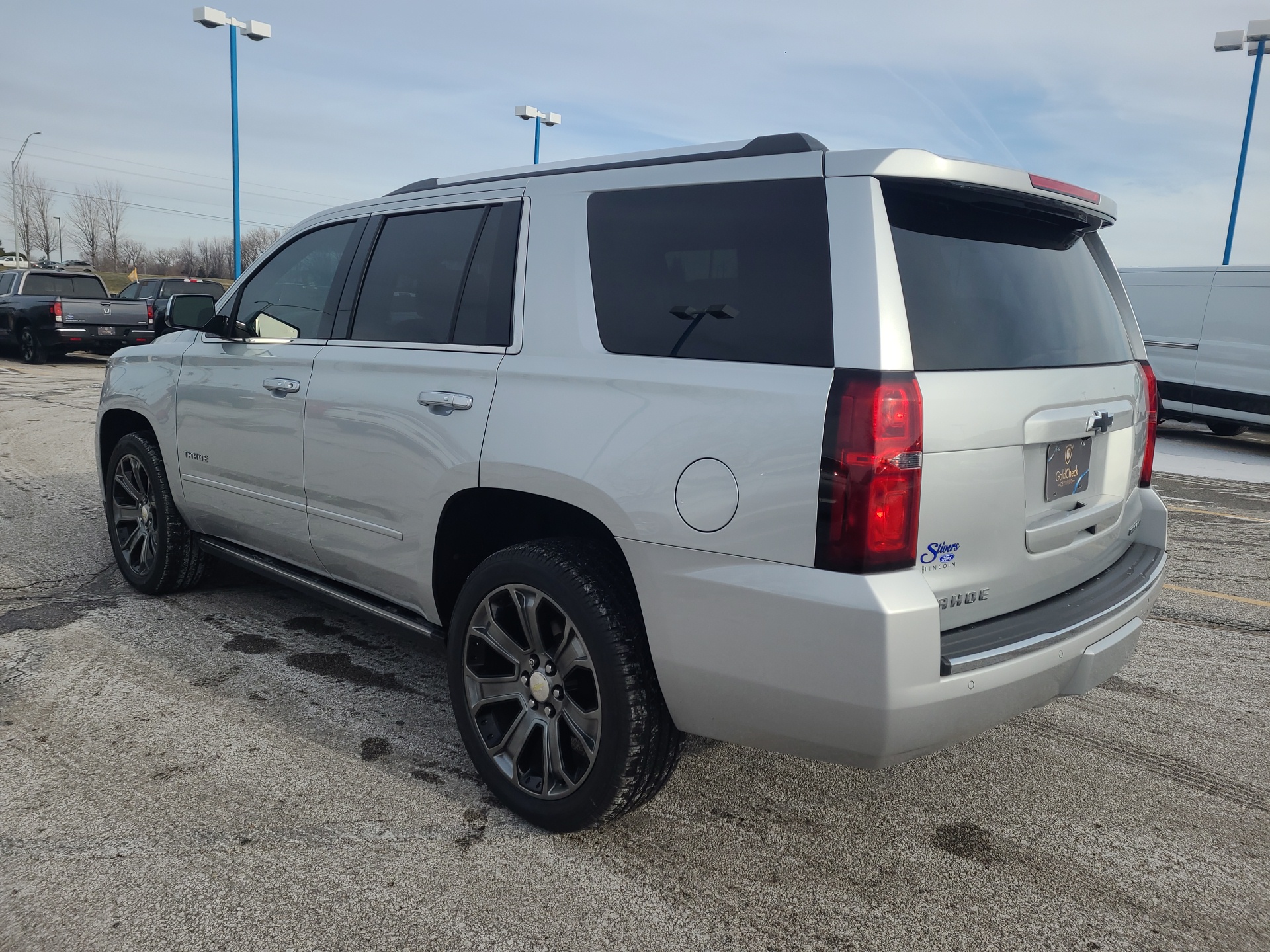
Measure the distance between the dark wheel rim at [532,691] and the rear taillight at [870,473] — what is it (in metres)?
0.85

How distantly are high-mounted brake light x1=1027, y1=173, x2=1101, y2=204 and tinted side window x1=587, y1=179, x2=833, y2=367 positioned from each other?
0.71 meters

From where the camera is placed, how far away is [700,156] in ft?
9.07

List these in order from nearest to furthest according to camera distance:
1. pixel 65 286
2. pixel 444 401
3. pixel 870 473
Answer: pixel 870 473, pixel 444 401, pixel 65 286

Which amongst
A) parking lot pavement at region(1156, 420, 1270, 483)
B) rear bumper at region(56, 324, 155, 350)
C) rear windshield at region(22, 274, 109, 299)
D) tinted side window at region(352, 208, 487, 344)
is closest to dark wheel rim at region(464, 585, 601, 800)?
tinted side window at region(352, 208, 487, 344)

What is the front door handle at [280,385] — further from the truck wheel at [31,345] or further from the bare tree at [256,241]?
the bare tree at [256,241]

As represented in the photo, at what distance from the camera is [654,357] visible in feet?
8.78

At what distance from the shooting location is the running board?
348cm

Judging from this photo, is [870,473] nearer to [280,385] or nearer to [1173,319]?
[280,385]

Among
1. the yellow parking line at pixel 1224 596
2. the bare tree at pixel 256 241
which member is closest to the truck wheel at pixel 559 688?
the yellow parking line at pixel 1224 596

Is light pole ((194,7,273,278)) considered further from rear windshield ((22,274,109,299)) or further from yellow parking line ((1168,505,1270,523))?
yellow parking line ((1168,505,1270,523))

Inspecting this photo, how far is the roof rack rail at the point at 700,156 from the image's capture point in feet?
8.34

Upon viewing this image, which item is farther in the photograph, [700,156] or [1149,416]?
[1149,416]

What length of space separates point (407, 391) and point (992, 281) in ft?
6.26

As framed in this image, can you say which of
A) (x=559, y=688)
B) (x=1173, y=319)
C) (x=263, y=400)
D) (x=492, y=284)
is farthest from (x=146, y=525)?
(x=1173, y=319)
